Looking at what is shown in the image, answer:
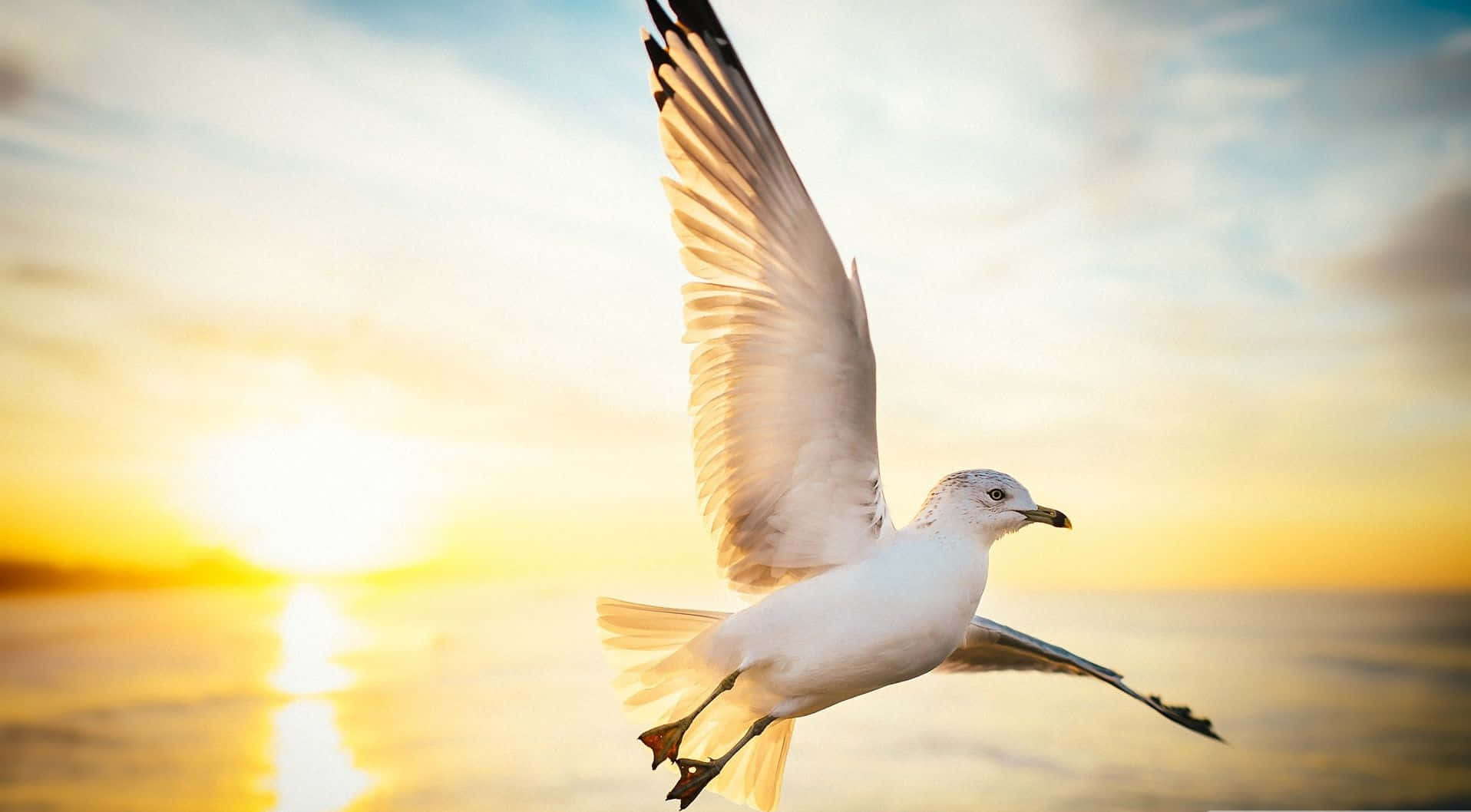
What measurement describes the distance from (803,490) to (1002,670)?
145 cm

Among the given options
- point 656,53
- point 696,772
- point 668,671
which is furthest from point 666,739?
point 656,53

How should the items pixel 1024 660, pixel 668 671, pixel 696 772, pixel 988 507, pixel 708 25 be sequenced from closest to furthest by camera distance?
pixel 708 25 → pixel 696 772 → pixel 988 507 → pixel 668 671 → pixel 1024 660

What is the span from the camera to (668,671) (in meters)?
3.10

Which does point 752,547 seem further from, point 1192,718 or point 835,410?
point 1192,718

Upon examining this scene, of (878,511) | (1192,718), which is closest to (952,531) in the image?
(878,511)

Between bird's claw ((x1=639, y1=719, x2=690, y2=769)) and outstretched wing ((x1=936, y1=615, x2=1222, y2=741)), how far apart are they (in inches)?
42.7

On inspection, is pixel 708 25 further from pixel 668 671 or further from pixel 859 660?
pixel 668 671

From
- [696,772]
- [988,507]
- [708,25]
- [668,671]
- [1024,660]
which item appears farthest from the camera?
[1024,660]

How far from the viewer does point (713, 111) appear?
2.71 metres

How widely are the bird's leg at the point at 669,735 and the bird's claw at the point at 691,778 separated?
1.8 inches

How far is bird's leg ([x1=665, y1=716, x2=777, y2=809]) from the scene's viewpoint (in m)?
2.68

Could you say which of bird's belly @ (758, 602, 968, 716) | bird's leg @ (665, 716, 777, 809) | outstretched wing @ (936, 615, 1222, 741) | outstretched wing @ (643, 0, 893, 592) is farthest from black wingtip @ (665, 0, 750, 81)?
outstretched wing @ (936, 615, 1222, 741)

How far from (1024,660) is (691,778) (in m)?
1.56

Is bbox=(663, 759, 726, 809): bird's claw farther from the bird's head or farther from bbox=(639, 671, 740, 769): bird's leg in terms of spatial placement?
the bird's head
